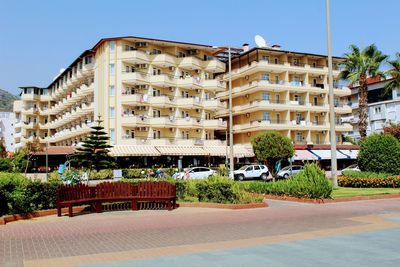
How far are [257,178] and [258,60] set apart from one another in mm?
21063

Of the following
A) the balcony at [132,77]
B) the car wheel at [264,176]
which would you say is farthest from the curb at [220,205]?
the balcony at [132,77]

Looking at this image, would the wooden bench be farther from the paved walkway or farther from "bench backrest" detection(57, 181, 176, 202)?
the paved walkway

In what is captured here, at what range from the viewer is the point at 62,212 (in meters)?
15.5

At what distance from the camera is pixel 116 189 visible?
1648 cm

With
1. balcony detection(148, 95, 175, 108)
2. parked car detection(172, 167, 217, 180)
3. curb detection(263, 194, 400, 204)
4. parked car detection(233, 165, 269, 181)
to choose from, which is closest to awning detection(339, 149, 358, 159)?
parked car detection(233, 165, 269, 181)

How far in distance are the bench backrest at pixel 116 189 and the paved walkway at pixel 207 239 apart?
Answer: 82cm

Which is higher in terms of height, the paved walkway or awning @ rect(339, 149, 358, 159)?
awning @ rect(339, 149, 358, 159)

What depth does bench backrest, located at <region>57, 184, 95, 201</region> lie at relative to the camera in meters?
14.8

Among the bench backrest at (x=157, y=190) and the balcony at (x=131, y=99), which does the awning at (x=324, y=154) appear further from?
the bench backrest at (x=157, y=190)

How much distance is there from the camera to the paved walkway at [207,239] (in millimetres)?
8070

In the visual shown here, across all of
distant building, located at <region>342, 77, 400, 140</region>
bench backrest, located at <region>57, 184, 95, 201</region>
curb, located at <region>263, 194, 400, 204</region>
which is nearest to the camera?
bench backrest, located at <region>57, 184, 95, 201</region>

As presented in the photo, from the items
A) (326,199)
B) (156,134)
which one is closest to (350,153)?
(156,134)

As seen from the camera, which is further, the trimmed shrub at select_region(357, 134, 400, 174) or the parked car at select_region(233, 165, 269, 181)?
the parked car at select_region(233, 165, 269, 181)

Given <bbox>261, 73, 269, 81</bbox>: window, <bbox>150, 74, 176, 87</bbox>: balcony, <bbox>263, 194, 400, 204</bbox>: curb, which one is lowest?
<bbox>263, 194, 400, 204</bbox>: curb
